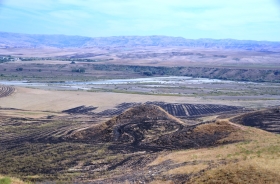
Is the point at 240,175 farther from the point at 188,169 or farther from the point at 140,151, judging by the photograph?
the point at 140,151

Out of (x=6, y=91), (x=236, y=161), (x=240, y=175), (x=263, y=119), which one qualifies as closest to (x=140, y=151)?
(x=236, y=161)

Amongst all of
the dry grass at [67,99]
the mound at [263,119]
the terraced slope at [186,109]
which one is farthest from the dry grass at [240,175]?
the dry grass at [67,99]

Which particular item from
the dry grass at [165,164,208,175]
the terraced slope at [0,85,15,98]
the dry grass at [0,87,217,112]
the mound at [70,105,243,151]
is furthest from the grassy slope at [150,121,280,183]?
the terraced slope at [0,85,15,98]

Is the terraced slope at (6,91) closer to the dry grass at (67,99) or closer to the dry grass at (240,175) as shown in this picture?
the dry grass at (67,99)

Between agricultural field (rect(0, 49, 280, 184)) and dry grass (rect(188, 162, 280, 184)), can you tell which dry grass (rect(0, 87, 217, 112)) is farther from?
dry grass (rect(188, 162, 280, 184))

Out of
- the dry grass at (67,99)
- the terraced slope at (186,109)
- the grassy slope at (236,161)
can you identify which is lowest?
the terraced slope at (186,109)

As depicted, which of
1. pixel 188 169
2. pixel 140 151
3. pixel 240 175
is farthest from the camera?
pixel 140 151
